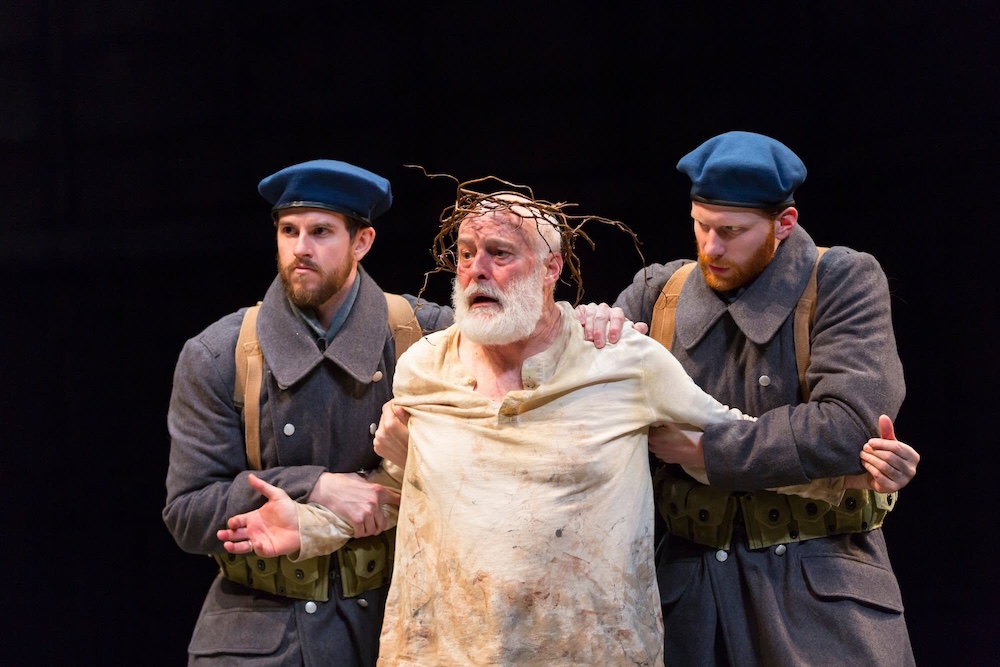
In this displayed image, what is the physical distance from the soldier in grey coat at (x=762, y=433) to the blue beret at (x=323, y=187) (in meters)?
0.92

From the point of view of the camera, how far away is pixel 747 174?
3201 mm

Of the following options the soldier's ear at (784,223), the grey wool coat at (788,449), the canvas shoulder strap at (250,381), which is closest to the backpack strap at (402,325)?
the canvas shoulder strap at (250,381)

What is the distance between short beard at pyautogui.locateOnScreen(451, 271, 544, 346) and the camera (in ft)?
9.45

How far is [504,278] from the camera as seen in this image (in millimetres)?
2900

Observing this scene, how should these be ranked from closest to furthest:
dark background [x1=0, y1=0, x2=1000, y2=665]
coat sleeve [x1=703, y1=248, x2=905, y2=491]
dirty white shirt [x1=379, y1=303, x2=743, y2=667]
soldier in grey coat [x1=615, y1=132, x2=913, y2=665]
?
dirty white shirt [x1=379, y1=303, x2=743, y2=667], coat sleeve [x1=703, y1=248, x2=905, y2=491], soldier in grey coat [x1=615, y1=132, x2=913, y2=665], dark background [x1=0, y1=0, x2=1000, y2=665]

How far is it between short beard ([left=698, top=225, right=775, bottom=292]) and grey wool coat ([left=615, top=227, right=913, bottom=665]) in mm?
25

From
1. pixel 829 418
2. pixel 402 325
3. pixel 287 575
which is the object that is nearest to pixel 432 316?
pixel 402 325

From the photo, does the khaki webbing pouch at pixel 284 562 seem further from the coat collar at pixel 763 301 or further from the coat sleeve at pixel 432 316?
the coat collar at pixel 763 301

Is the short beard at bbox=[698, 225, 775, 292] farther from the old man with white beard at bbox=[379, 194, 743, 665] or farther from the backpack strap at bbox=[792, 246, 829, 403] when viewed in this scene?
the old man with white beard at bbox=[379, 194, 743, 665]

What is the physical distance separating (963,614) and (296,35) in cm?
310

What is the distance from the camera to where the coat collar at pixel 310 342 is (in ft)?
11.0

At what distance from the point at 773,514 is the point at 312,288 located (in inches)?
55.4

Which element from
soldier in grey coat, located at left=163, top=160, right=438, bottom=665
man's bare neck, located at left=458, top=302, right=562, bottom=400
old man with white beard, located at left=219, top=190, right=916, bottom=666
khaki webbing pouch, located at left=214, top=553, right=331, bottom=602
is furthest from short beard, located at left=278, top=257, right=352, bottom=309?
khaki webbing pouch, located at left=214, top=553, right=331, bottom=602

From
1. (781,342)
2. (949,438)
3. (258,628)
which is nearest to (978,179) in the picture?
(949,438)
